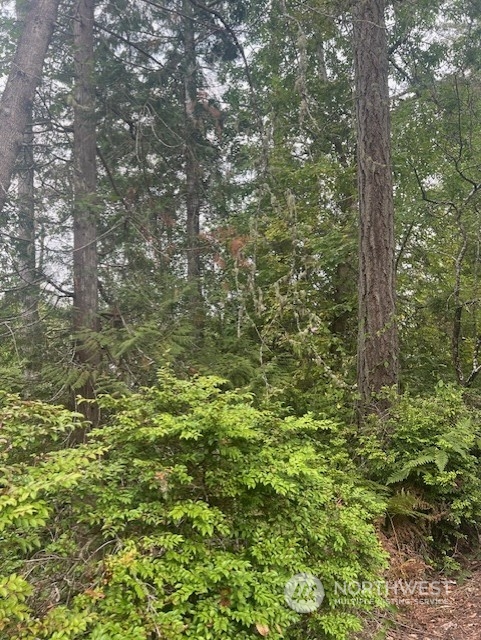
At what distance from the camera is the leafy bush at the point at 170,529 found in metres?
2.01

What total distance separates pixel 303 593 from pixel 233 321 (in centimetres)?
442

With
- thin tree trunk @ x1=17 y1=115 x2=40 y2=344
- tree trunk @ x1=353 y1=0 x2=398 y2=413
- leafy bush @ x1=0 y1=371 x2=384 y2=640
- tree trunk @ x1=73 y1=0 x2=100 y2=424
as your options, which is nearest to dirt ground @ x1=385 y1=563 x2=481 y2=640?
leafy bush @ x1=0 y1=371 x2=384 y2=640

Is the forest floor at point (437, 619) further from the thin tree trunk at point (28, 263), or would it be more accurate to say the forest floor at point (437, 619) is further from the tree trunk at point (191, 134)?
the thin tree trunk at point (28, 263)

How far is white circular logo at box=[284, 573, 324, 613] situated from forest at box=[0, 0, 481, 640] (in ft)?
0.04

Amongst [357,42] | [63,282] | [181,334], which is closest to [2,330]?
[63,282]

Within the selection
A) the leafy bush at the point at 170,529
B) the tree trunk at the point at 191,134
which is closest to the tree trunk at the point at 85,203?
the tree trunk at the point at 191,134

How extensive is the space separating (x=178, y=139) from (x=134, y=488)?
5.75 m

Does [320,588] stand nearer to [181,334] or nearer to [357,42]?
[181,334]

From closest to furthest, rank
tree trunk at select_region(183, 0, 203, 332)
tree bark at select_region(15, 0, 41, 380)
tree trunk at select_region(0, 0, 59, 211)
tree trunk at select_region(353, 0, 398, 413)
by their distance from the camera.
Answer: tree trunk at select_region(353, 0, 398, 413)
tree trunk at select_region(0, 0, 59, 211)
tree bark at select_region(15, 0, 41, 380)
tree trunk at select_region(183, 0, 203, 332)

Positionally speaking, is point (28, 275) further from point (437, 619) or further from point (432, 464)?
point (437, 619)

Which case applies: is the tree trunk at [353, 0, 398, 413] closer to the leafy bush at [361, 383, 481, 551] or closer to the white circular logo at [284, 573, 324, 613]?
the leafy bush at [361, 383, 481, 551]

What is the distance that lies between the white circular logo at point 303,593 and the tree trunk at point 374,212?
2.67m

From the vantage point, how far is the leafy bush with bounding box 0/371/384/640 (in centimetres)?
201

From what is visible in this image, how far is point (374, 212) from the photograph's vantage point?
17.5ft
